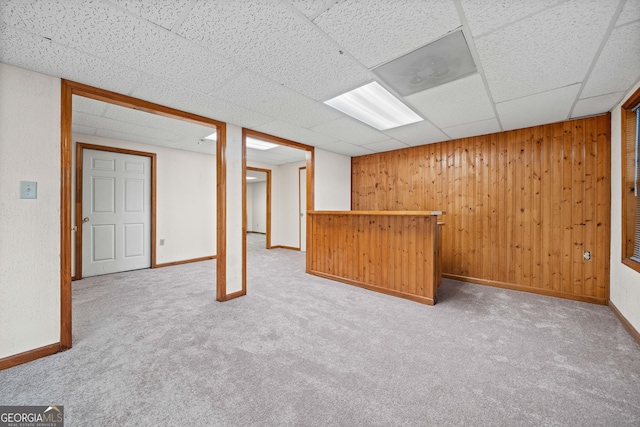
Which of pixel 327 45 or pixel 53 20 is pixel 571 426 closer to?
pixel 327 45

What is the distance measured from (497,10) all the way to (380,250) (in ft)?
8.45

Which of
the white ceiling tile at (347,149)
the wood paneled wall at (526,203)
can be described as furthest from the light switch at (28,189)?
the wood paneled wall at (526,203)

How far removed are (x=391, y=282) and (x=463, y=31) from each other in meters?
2.63

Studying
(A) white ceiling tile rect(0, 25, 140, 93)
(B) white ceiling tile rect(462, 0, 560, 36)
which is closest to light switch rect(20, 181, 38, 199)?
(A) white ceiling tile rect(0, 25, 140, 93)

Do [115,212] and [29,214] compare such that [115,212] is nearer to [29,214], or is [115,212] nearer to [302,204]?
[29,214]

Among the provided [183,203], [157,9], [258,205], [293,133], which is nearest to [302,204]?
[183,203]

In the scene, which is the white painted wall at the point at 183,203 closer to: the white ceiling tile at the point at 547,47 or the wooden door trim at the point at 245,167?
the wooden door trim at the point at 245,167

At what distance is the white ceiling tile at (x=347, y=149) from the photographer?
4334 millimetres

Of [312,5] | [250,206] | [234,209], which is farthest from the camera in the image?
[250,206]

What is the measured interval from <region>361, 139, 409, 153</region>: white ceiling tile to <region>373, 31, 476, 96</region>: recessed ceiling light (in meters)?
1.86

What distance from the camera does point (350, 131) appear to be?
11.6ft

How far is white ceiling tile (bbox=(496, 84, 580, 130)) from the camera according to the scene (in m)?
2.38

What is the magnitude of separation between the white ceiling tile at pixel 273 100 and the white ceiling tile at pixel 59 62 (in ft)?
2.42

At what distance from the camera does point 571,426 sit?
1.27 metres
